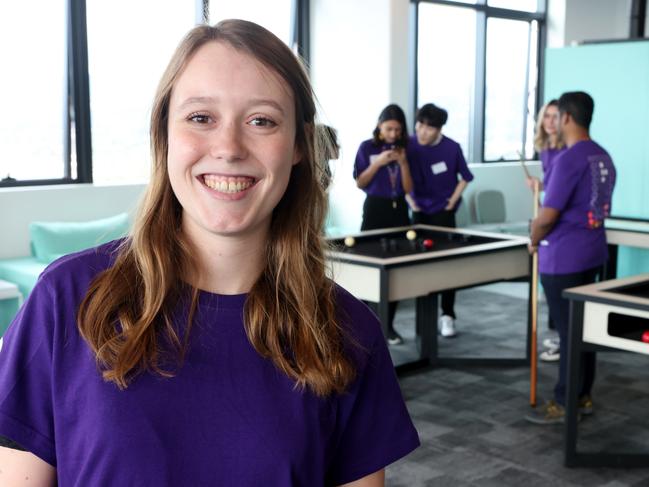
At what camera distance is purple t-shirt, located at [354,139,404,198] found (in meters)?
5.85

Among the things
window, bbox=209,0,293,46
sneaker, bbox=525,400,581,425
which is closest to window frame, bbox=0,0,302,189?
window, bbox=209,0,293,46

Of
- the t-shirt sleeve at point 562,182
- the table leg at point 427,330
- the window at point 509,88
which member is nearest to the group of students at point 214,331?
the t-shirt sleeve at point 562,182

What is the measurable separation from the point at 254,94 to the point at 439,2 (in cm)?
771

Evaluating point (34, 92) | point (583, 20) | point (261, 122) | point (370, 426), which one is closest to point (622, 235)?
point (34, 92)

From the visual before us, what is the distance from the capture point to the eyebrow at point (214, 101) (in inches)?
46.2

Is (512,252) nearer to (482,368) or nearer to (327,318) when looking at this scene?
(482,368)

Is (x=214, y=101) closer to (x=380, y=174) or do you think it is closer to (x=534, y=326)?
(x=534, y=326)

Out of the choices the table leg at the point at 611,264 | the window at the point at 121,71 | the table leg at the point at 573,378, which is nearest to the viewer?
the table leg at the point at 573,378

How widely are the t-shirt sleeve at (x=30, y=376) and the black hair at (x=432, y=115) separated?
490 cm

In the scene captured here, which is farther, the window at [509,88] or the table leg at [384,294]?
the window at [509,88]

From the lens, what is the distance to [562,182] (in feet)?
13.4

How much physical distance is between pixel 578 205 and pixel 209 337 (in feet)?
10.8

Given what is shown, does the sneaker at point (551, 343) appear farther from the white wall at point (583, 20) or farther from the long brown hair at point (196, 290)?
the white wall at point (583, 20)

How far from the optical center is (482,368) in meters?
5.21
